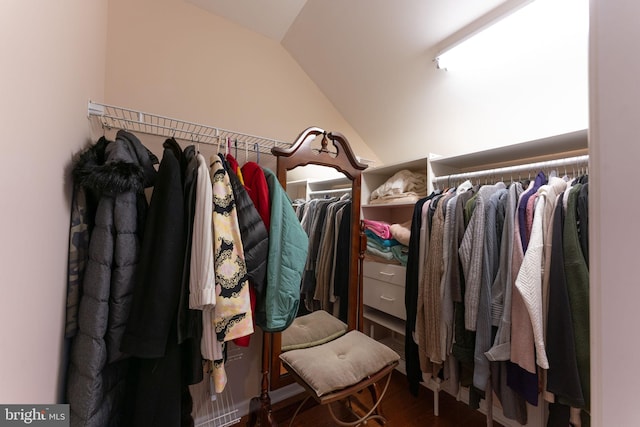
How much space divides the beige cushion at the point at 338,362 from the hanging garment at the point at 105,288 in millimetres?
708

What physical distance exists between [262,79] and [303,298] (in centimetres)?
151

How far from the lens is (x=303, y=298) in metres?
1.53

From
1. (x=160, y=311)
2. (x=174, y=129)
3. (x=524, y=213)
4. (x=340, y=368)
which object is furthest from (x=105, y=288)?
(x=524, y=213)

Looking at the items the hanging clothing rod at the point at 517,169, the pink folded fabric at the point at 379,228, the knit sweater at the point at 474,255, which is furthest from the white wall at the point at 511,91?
the pink folded fabric at the point at 379,228

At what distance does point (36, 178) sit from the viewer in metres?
0.58

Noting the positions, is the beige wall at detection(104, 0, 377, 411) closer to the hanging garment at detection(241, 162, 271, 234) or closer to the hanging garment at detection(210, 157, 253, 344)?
the hanging garment at detection(241, 162, 271, 234)

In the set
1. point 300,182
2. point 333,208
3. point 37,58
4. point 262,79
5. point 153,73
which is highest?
point 262,79

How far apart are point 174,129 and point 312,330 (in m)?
1.33

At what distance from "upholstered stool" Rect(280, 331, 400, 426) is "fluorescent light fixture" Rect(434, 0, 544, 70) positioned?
1.69 m

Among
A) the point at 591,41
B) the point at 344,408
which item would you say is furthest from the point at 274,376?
the point at 591,41

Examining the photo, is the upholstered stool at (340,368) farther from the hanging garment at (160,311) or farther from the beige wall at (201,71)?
the beige wall at (201,71)

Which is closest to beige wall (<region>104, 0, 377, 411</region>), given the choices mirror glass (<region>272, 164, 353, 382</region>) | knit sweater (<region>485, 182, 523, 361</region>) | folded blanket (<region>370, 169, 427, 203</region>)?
mirror glass (<region>272, 164, 353, 382</region>)

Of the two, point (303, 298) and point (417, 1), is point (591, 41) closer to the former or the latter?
point (417, 1)

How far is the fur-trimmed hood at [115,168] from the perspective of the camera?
0.79m
